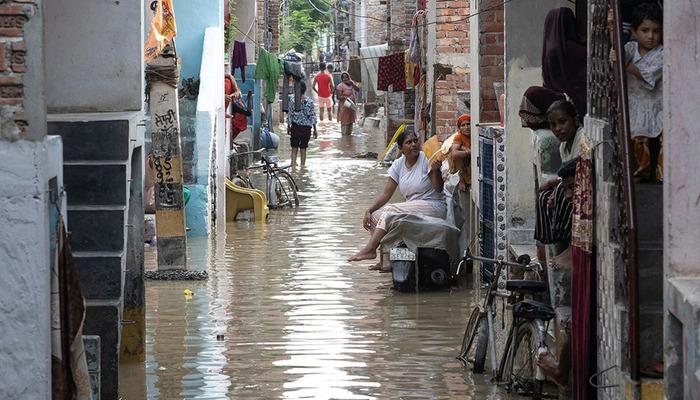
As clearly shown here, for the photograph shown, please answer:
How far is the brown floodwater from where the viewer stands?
32.7ft

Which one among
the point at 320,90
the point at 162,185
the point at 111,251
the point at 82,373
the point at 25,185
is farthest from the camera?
the point at 320,90

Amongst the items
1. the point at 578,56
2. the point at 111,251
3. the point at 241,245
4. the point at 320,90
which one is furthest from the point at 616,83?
the point at 320,90

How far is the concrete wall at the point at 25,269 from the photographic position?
6793 millimetres

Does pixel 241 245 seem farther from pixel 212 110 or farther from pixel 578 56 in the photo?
pixel 578 56

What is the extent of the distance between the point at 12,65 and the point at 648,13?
3.29 m

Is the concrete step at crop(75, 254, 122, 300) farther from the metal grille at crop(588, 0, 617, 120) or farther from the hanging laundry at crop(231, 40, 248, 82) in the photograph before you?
the hanging laundry at crop(231, 40, 248, 82)

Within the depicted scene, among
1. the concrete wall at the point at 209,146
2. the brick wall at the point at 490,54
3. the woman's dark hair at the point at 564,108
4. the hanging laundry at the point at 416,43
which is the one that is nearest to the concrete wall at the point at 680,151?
the woman's dark hair at the point at 564,108

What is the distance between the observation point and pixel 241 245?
1764 centimetres

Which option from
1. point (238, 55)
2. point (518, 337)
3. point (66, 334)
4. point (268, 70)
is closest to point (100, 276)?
point (66, 334)

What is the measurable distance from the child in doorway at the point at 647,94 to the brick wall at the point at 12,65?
123 inches

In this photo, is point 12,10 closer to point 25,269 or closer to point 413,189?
point 25,269

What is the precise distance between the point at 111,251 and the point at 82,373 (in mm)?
2368

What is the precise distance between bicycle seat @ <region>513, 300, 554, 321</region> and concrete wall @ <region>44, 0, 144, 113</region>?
3492mm

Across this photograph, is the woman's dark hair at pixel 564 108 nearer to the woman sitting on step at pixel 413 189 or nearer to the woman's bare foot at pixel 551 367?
the woman's bare foot at pixel 551 367
